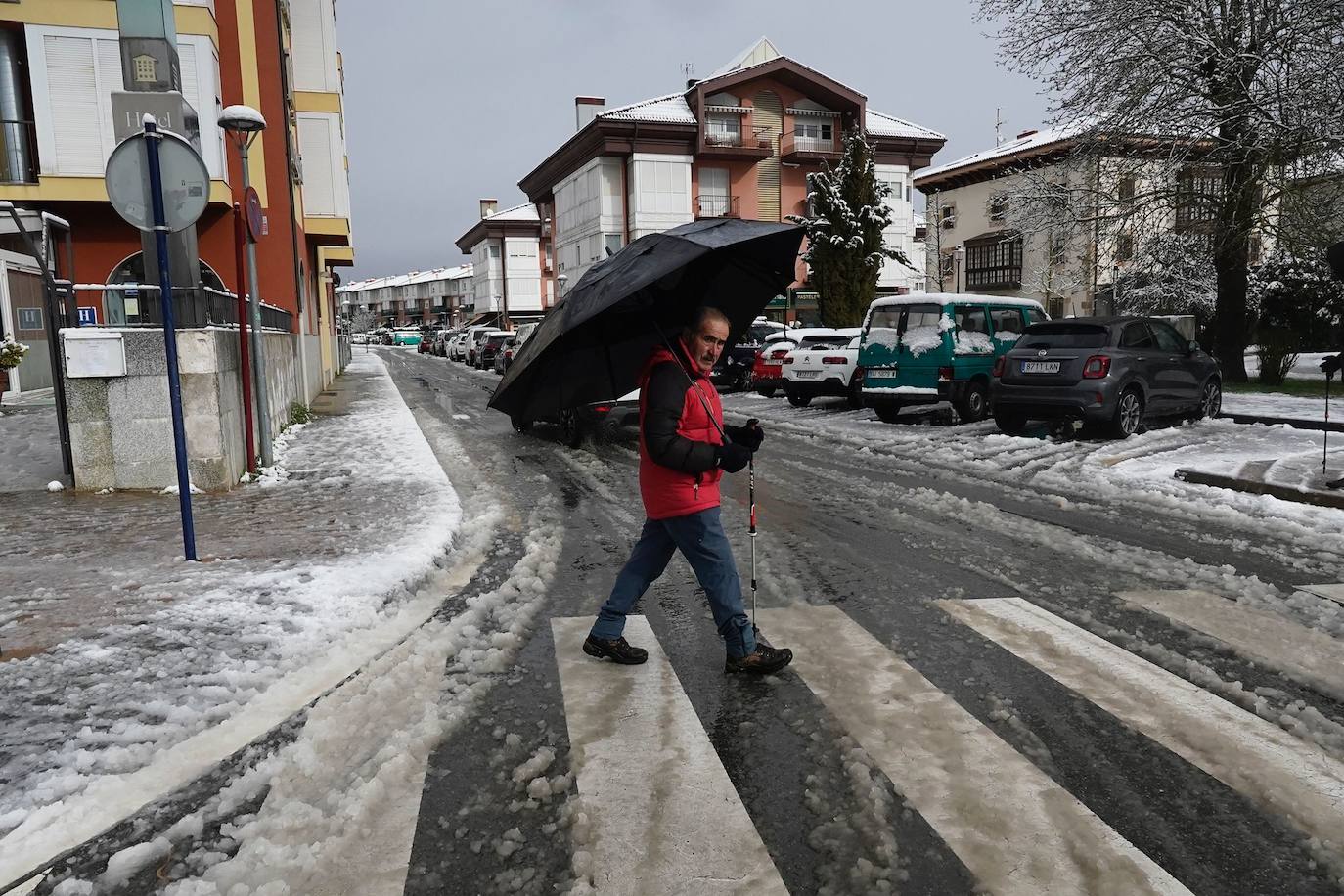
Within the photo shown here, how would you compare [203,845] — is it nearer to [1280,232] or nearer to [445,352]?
[1280,232]

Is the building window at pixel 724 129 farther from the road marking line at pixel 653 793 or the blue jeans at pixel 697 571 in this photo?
the road marking line at pixel 653 793

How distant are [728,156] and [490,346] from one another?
1736 cm

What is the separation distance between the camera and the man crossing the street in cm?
378

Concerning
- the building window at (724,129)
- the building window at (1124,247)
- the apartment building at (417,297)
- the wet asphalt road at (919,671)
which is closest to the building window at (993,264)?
the building window at (724,129)

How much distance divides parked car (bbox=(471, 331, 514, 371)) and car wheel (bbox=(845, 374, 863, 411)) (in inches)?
791

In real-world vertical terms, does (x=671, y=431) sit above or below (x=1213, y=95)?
below

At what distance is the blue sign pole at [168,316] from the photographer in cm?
565

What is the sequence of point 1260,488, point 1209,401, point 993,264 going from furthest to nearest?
1. point 993,264
2. point 1209,401
3. point 1260,488

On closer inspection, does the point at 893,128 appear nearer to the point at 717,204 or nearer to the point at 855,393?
the point at 717,204

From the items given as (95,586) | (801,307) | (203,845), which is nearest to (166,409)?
(95,586)

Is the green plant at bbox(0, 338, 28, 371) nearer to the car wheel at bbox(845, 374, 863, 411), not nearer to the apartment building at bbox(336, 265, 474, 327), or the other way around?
the car wheel at bbox(845, 374, 863, 411)

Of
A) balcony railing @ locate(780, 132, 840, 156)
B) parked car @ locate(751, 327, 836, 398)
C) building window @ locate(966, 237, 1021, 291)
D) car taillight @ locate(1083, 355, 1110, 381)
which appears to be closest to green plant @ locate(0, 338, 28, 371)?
parked car @ locate(751, 327, 836, 398)

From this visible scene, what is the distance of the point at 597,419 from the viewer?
14258 mm

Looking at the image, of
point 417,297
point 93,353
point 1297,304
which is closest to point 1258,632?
point 93,353
